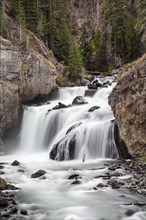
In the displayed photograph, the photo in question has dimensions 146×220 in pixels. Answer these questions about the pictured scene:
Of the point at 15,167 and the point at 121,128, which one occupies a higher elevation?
the point at 121,128

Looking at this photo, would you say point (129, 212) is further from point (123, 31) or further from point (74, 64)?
point (123, 31)

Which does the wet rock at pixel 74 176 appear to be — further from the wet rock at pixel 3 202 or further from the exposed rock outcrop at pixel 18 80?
the exposed rock outcrop at pixel 18 80

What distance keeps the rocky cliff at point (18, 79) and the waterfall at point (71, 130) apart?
151cm

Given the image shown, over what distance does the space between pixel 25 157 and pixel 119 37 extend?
32.0 m

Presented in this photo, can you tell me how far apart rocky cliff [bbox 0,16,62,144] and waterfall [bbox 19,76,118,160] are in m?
1.51

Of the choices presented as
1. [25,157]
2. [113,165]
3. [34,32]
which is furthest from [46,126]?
[34,32]

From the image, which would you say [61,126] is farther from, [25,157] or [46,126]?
[25,157]

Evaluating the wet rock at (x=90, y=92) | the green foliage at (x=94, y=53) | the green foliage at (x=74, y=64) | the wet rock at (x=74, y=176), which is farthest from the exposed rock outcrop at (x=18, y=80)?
the green foliage at (x=94, y=53)

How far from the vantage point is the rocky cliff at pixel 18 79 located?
29.5 m

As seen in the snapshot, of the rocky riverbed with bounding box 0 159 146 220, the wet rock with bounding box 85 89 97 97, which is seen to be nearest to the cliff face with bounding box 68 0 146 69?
the wet rock with bounding box 85 89 97 97

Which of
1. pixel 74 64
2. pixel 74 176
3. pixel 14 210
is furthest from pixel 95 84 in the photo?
pixel 14 210

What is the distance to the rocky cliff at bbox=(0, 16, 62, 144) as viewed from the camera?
29.5 metres

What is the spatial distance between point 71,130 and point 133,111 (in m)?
5.64

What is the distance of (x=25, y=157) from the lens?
2578 centimetres
